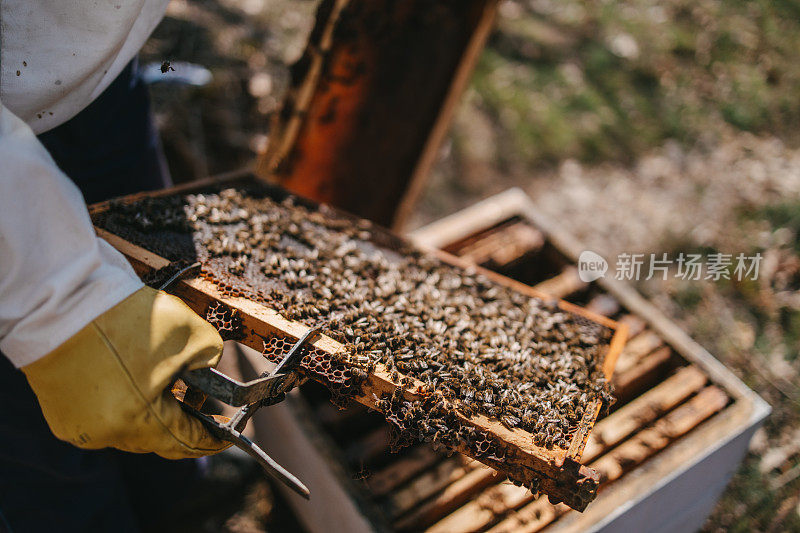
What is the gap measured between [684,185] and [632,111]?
1.08 metres

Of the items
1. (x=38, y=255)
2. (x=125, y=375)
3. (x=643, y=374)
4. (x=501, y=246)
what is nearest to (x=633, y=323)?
(x=643, y=374)

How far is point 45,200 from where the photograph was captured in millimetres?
1499

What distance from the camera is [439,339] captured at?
6.38 ft

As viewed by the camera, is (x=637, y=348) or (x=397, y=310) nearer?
(x=397, y=310)

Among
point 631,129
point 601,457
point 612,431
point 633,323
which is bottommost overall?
point 601,457

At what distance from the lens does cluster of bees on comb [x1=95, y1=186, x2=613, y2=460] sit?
1.73 m

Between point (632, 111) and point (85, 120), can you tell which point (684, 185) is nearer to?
point (632, 111)

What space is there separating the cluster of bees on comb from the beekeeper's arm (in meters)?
0.33

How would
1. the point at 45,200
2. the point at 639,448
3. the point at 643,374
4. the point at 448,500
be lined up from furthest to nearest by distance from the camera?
the point at 643,374
the point at 639,448
the point at 448,500
the point at 45,200

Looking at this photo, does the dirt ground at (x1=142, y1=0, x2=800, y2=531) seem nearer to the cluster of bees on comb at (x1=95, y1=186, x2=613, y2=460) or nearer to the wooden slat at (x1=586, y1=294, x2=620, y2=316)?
A: the wooden slat at (x1=586, y1=294, x2=620, y2=316)

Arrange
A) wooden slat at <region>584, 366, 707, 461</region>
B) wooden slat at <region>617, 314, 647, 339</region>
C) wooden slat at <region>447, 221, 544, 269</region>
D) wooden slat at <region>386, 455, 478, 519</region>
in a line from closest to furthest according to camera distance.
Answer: wooden slat at <region>386, 455, 478, 519</region>
wooden slat at <region>584, 366, 707, 461</region>
wooden slat at <region>617, 314, 647, 339</region>
wooden slat at <region>447, 221, 544, 269</region>

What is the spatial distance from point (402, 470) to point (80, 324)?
1.58 meters

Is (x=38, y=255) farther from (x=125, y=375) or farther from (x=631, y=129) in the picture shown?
(x=631, y=129)

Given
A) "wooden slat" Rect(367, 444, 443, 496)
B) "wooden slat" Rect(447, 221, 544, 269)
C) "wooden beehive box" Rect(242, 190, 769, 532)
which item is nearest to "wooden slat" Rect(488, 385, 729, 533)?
"wooden beehive box" Rect(242, 190, 769, 532)
